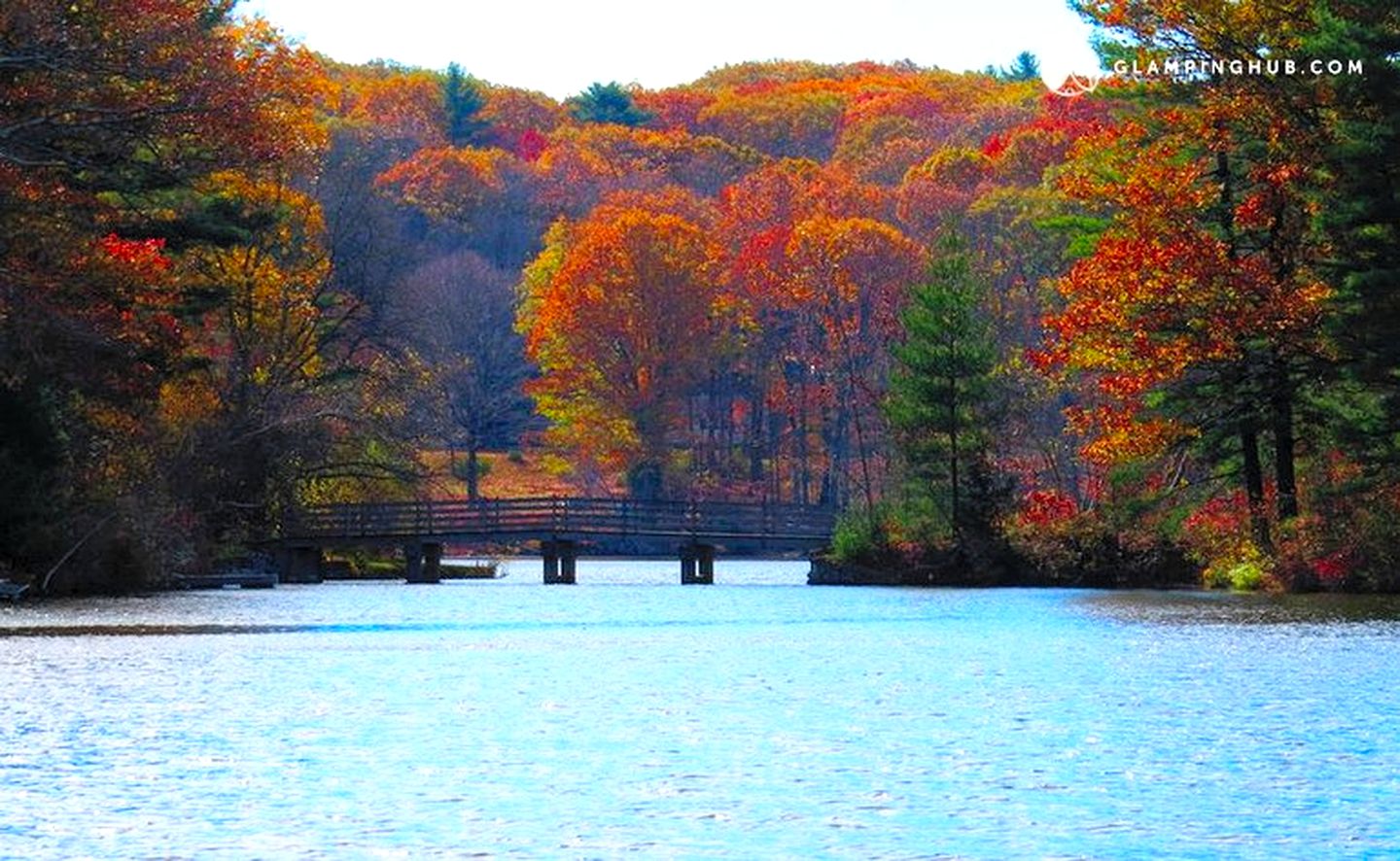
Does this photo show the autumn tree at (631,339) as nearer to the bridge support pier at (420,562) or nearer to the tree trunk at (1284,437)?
the bridge support pier at (420,562)

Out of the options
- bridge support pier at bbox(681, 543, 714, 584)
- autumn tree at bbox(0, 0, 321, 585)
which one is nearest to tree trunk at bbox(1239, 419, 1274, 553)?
bridge support pier at bbox(681, 543, 714, 584)

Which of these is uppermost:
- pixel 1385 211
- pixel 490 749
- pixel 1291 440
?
pixel 1385 211

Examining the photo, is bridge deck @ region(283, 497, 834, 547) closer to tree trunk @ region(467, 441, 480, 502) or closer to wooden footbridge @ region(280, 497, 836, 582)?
wooden footbridge @ region(280, 497, 836, 582)

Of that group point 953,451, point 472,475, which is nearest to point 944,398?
point 953,451

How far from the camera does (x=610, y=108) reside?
159500mm

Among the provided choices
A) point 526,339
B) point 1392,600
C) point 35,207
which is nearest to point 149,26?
point 35,207

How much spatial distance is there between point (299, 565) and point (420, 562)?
147 inches

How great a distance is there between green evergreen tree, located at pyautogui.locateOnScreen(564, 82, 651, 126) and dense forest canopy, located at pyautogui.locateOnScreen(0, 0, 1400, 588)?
195 ft

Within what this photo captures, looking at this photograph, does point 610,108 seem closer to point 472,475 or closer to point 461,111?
point 461,111

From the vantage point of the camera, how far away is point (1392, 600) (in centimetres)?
4341

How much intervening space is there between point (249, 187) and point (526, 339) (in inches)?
2126

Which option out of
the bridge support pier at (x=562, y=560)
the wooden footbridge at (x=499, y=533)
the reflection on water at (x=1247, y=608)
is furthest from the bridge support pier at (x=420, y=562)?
the reflection on water at (x=1247, y=608)

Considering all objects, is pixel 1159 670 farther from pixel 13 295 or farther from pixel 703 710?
pixel 13 295

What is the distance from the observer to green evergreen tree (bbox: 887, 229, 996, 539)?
5919cm
